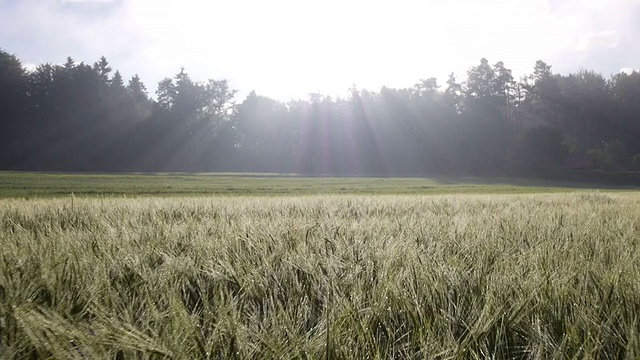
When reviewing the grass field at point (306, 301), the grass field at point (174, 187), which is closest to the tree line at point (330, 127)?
the grass field at point (174, 187)

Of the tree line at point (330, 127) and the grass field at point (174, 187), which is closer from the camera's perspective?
the grass field at point (174, 187)

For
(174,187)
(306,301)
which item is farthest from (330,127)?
(306,301)

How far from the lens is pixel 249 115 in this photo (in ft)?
211

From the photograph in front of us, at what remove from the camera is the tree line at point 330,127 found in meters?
51.8

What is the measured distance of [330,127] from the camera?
61000mm

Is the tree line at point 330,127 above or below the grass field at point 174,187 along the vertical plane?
above

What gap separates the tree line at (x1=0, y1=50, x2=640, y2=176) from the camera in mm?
51844

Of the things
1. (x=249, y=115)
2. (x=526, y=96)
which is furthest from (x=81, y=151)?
(x=526, y=96)

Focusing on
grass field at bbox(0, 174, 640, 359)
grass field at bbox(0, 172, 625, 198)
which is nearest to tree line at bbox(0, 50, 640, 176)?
grass field at bbox(0, 172, 625, 198)

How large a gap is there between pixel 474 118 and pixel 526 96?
50.0 ft

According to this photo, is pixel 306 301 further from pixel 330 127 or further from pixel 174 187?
pixel 330 127

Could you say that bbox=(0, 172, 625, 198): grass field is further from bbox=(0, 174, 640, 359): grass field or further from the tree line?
the tree line

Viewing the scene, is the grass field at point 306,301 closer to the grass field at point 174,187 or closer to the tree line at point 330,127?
the grass field at point 174,187

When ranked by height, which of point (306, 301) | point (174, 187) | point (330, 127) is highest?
point (330, 127)
